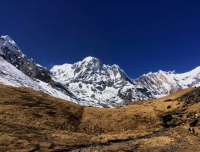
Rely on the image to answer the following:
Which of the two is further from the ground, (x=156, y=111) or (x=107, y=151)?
(x=156, y=111)

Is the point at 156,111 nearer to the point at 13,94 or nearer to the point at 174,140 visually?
the point at 174,140

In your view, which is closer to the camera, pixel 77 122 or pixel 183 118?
pixel 183 118

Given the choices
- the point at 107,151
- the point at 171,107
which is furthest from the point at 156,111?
the point at 107,151

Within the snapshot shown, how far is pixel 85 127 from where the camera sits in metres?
53.7

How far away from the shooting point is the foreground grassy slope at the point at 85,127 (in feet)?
122

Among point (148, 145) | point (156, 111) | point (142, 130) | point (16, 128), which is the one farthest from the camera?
point (156, 111)

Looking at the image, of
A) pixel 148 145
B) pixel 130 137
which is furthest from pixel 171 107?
pixel 148 145

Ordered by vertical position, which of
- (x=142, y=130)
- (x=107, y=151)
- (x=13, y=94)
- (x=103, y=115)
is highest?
(x=13, y=94)

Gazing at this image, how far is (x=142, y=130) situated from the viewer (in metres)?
50.0

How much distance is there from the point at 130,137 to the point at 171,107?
81.6 ft

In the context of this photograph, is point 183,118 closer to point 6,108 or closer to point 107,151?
point 107,151

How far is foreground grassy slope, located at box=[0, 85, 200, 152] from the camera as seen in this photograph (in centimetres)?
3725

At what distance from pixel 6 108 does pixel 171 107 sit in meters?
45.3

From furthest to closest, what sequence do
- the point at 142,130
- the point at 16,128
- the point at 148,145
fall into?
the point at 142,130 < the point at 16,128 < the point at 148,145
